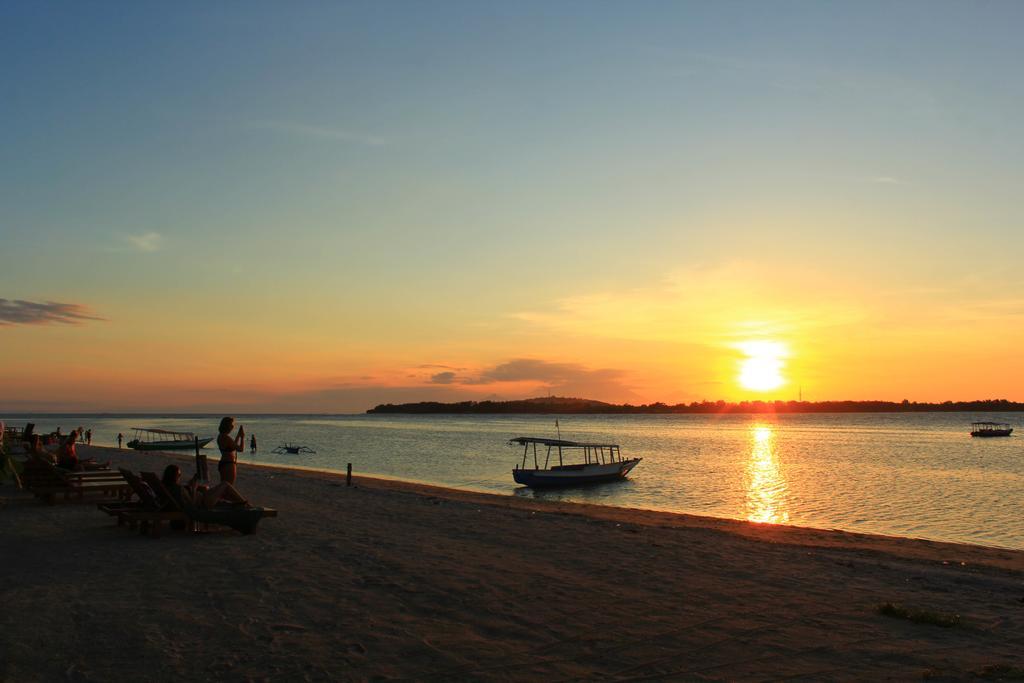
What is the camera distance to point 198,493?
43.4ft

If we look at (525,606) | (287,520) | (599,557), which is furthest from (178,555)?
(599,557)

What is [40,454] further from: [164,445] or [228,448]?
[164,445]

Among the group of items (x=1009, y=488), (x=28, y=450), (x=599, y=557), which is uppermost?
(x=28, y=450)

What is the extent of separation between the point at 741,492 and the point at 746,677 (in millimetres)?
37725

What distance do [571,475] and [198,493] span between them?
3259 centimetres

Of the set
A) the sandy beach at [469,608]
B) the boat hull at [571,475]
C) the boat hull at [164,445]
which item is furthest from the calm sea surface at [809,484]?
the sandy beach at [469,608]

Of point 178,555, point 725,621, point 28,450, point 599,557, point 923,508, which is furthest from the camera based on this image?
point 923,508

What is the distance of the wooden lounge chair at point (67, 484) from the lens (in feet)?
55.2

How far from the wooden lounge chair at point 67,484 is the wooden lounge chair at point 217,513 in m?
4.34

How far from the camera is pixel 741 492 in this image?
42.0m

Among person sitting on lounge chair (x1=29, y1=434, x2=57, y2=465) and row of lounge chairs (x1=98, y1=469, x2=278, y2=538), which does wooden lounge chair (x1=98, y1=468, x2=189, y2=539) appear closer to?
row of lounge chairs (x1=98, y1=469, x2=278, y2=538)

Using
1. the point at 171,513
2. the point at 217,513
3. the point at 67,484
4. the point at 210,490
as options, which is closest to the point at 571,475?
the point at 67,484

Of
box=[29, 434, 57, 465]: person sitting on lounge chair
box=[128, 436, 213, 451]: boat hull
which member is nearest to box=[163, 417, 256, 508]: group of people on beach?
box=[29, 434, 57, 465]: person sitting on lounge chair

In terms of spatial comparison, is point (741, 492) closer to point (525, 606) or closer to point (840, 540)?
point (840, 540)
